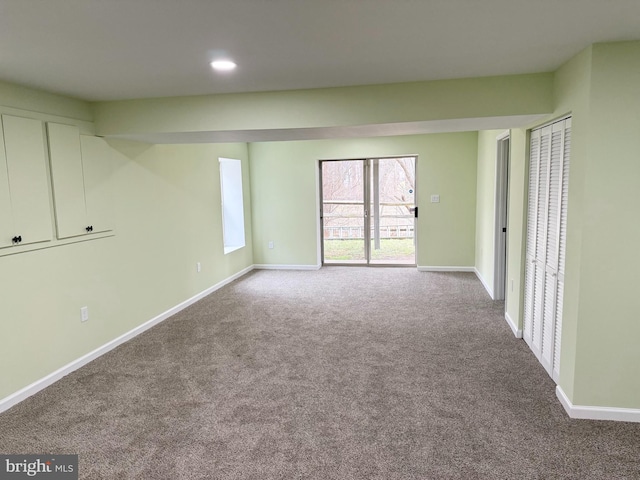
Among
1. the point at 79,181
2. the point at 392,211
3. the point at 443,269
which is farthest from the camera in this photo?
the point at 392,211

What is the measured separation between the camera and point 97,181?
3.53m

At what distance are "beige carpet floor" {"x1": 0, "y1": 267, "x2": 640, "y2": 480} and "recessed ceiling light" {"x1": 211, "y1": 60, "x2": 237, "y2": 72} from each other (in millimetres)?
2176

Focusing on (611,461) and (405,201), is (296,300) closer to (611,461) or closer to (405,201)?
(405,201)

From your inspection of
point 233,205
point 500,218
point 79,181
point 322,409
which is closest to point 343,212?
point 233,205

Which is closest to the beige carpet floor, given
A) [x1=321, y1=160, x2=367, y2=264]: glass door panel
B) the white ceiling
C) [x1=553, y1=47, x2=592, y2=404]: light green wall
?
[x1=553, y1=47, x2=592, y2=404]: light green wall

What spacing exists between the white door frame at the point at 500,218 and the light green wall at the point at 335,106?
1.82 metres

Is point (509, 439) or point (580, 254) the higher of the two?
point (580, 254)

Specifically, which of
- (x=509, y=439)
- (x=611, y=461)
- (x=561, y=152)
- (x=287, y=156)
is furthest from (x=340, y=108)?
(x=287, y=156)

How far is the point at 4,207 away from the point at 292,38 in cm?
220

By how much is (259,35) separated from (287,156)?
489cm

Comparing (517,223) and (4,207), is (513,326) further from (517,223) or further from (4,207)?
(4,207)

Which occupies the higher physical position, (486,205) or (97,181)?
(97,181)

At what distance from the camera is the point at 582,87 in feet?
7.71

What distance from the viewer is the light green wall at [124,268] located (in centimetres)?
289
